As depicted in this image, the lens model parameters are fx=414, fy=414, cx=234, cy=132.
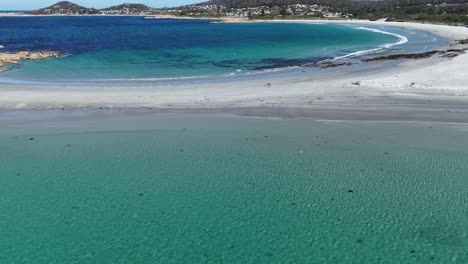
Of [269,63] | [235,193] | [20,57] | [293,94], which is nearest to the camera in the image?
[235,193]

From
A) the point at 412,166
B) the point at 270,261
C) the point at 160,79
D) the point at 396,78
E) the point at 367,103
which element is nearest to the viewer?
the point at 270,261

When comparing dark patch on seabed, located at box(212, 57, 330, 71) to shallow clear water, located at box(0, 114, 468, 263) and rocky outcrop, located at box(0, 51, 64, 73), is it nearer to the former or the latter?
shallow clear water, located at box(0, 114, 468, 263)

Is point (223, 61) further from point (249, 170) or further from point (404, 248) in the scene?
point (404, 248)

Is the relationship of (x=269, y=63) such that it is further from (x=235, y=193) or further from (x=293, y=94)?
(x=235, y=193)

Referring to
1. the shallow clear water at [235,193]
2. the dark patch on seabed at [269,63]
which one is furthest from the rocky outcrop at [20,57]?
the shallow clear water at [235,193]

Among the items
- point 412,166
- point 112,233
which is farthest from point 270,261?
point 412,166

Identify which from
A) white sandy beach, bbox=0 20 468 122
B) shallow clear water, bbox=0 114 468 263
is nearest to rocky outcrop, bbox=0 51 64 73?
white sandy beach, bbox=0 20 468 122

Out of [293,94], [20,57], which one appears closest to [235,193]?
[293,94]
